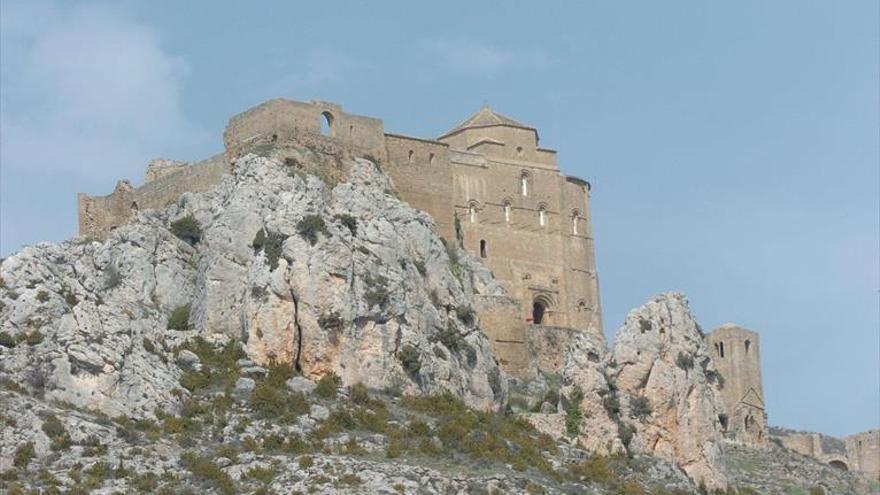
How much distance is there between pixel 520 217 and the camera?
109188mm

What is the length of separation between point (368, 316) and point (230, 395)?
7013mm

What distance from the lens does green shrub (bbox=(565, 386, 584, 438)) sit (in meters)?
90.2

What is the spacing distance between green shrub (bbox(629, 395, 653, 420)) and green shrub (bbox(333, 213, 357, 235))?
1166cm

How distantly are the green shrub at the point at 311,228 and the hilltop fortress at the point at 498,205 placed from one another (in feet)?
30.0

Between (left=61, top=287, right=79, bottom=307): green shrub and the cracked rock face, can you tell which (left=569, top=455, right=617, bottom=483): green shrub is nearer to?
the cracked rock face

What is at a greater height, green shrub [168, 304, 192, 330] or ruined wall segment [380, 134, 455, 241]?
ruined wall segment [380, 134, 455, 241]

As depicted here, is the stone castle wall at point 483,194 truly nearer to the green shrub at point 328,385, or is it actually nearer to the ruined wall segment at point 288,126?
the ruined wall segment at point 288,126

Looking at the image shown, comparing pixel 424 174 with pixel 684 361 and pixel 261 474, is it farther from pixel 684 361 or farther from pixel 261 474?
pixel 261 474

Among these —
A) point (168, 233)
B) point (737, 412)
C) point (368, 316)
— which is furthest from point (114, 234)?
point (737, 412)

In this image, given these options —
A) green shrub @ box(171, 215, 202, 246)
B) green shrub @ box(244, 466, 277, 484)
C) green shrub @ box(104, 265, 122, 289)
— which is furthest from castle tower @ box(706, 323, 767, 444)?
green shrub @ box(244, 466, 277, 484)

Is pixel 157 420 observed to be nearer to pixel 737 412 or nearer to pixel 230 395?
pixel 230 395

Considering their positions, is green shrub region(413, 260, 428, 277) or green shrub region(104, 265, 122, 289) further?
green shrub region(413, 260, 428, 277)

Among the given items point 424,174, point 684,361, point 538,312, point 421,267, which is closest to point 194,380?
point 421,267

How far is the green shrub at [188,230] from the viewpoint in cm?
9500
